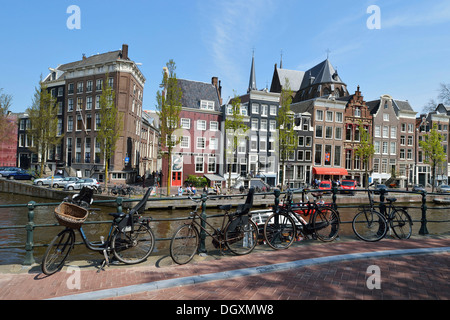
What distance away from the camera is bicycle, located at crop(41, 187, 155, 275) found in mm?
4848

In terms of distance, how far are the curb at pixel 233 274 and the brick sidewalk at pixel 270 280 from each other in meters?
0.08

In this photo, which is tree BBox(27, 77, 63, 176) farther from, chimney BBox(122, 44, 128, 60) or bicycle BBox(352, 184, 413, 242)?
bicycle BBox(352, 184, 413, 242)

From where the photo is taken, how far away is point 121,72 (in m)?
41.8

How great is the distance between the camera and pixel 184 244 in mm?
5484

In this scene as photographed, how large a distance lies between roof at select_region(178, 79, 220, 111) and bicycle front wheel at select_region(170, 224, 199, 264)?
3431 centimetres

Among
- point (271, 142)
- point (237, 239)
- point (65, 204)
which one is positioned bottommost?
point (237, 239)

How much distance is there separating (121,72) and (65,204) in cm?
4044

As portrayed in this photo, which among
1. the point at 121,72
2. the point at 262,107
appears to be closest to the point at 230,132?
the point at 262,107

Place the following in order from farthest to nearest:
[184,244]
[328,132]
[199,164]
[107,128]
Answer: [328,132]
[199,164]
[107,128]
[184,244]

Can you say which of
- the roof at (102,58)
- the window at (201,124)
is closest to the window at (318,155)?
the window at (201,124)

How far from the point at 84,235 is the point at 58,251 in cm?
44

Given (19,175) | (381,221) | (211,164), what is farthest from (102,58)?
(381,221)

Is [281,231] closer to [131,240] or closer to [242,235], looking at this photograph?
[242,235]
